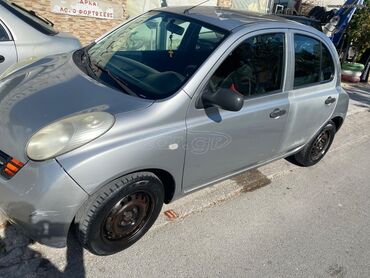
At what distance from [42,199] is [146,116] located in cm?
82

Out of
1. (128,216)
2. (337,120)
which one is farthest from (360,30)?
(128,216)

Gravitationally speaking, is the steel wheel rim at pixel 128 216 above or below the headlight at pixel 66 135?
→ below

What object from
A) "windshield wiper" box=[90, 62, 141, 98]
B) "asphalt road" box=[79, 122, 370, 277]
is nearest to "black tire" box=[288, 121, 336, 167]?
"asphalt road" box=[79, 122, 370, 277]

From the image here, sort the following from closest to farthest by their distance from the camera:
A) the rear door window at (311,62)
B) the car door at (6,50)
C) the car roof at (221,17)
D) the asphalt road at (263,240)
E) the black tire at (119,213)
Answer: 1. the black tire at (119,213)
2. the asphalt road at (263,240)
3. the car roof at (221,17)
4. the rear door window at (311,62)
5. the car door at (6,50)

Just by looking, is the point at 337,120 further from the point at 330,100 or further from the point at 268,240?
the point at 268,240

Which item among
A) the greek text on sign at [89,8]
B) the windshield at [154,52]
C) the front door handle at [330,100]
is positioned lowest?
the greek text on sign at [89,8]

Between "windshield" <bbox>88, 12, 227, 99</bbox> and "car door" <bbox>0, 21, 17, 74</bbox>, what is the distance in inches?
36.8

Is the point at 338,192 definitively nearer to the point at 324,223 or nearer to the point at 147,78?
the point at 324,223

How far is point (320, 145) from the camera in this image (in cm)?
438

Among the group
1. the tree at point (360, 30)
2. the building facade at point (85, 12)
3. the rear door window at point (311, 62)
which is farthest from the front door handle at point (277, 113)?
the tree at point (360, 30)

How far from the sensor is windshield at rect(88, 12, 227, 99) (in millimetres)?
2635

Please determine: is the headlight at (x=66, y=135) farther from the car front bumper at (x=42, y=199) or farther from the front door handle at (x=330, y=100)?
the front door handle at (x=330, y=100)

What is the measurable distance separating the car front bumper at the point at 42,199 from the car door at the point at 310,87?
7.13 ft

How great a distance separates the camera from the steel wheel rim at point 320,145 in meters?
4.23
